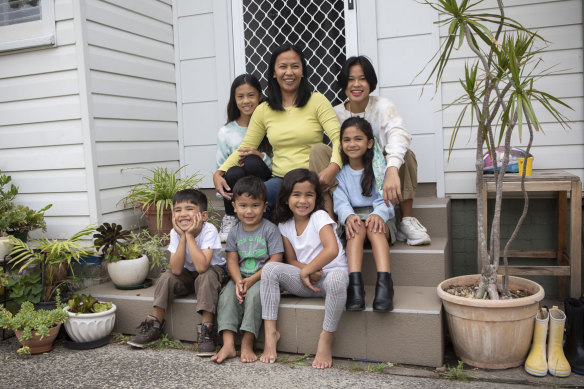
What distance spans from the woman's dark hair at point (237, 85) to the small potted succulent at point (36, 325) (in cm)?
162

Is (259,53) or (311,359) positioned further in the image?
(259,53)

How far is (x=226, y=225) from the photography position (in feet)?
11.3

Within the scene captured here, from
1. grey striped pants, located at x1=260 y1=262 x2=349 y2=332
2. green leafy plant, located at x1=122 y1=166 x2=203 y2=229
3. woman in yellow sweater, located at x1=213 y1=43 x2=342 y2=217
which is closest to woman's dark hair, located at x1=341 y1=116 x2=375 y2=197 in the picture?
woman in yellow sweater, located at x1=213 y1=43 x2=342 y2=217

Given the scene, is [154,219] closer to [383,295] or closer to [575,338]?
[383,295]

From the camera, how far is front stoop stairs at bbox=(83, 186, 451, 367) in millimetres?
2459

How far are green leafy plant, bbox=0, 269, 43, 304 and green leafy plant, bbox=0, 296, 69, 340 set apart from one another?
0.17m

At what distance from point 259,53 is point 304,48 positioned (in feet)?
1.17

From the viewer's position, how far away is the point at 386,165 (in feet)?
9.88

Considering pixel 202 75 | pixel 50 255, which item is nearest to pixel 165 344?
pixel 50 255

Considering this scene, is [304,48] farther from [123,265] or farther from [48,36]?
[123,265]

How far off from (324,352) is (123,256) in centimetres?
142

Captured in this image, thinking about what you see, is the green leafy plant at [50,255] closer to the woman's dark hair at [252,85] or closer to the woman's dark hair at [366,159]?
the woman's dark hair at [252,85]

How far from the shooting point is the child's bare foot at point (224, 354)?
2.56m

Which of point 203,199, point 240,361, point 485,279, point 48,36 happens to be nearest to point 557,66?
point 485,279
